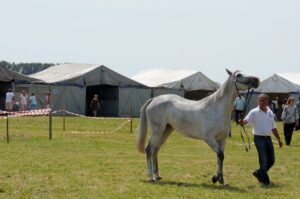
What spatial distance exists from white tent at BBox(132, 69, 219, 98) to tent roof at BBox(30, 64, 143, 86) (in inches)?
123

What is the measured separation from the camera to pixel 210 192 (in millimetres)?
10852

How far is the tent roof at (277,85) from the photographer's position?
47672 mm

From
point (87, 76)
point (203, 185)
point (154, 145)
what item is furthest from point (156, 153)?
point (87, 76)

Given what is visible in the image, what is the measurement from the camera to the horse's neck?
12.1 metres

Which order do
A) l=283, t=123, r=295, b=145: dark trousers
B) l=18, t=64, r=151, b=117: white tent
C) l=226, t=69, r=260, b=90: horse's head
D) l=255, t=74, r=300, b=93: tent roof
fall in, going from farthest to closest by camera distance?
l=255, t=74, r=300, b=93: tent roof
l=18, t=64, r=151, b=117: white tent
l=283, t=123, r=295, b=145: dark trousers
l=226, t=69, r=260, b=90: horse's head

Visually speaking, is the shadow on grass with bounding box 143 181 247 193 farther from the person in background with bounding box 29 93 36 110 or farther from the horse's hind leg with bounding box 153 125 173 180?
the person in background with bounding box 29 93 36 110

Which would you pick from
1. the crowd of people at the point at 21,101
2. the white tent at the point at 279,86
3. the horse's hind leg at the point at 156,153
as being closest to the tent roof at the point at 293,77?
the white tent at the point at 279,86

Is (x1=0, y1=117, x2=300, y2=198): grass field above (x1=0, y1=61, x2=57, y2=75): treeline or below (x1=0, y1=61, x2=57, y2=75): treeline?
below

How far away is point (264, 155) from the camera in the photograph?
12.3m

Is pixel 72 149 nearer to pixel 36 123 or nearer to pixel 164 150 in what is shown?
pixel 164 150

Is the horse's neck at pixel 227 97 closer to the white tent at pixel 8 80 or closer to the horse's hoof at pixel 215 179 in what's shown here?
the horse's hoof at pixel 215 179

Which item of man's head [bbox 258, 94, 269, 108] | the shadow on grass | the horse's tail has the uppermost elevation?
man's head [bbox 258, 94, 269, 108]

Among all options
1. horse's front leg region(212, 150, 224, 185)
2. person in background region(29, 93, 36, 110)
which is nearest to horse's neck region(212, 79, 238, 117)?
horse's front leg region(212, 150, 224, 185)

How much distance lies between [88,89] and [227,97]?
3775 centimetres
